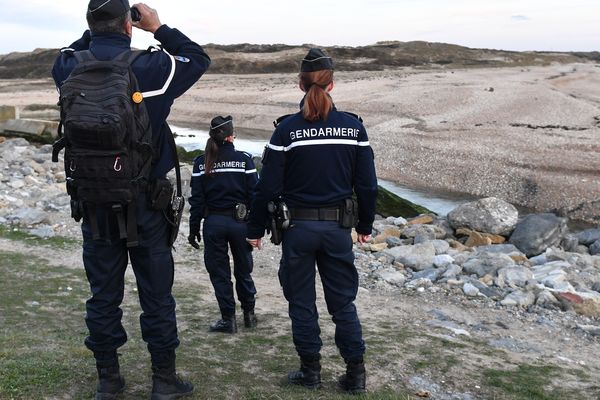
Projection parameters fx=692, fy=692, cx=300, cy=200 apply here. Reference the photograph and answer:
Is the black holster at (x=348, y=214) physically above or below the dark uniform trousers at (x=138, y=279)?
above

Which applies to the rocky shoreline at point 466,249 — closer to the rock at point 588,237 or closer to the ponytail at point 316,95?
the rock at point 588,237

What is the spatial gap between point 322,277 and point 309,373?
70 cm

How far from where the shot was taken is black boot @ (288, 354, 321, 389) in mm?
4883

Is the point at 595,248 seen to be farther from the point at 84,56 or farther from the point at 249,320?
the point at 84,56

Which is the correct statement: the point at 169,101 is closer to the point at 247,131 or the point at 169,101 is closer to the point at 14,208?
the point at 14,208

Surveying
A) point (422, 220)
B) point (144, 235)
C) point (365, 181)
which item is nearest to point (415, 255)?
point (422, 220)

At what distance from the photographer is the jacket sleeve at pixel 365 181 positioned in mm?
4734

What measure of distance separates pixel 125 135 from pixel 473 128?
27.3 metres

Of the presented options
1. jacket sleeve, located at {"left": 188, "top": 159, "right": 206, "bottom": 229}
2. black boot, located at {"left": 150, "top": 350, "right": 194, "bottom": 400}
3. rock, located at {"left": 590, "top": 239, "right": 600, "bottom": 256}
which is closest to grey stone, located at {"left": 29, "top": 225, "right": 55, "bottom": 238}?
jacket sleeve, located at {"left": 188, "top": 159, "right": 206, "bottom": 229}

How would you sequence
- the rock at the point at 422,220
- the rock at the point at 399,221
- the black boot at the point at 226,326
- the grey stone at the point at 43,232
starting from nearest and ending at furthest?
the black boot at the point at 226,326
the grey stone at the point at 43,232
the rock at the point at 399,221
the rock at the point at 422,220

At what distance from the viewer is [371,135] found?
30.0 m

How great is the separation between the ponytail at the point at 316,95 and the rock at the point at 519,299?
16.6 feet

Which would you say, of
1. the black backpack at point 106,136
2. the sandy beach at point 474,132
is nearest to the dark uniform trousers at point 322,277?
the black backpack at point 106,136

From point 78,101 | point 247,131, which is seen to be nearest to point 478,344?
point 78,101
